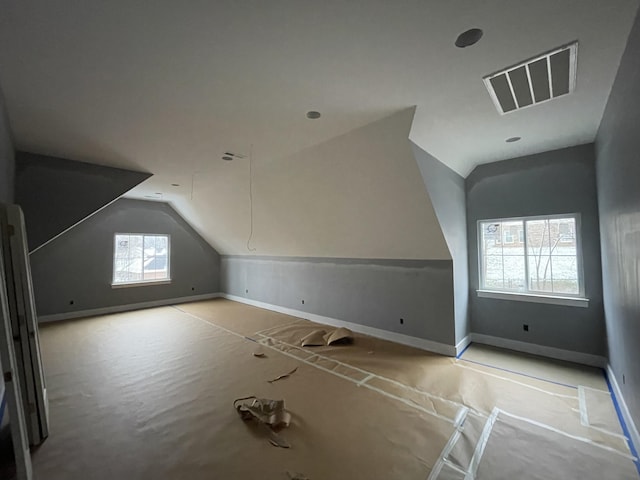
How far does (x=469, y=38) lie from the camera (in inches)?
65.7

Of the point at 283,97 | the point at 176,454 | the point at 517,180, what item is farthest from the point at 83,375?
the point at 517,180

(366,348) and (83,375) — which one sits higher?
(83,375)

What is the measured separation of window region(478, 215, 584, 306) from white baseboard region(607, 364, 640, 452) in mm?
1042

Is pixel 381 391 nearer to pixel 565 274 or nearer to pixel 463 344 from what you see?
pixel 463 344

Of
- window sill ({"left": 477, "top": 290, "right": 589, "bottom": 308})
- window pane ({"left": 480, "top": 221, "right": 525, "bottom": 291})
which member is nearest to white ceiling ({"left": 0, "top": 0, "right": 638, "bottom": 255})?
window pane ({"left": 480, "top": 221, "right": 525, "bottom": 291})

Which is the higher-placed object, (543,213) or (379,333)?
(543,213)

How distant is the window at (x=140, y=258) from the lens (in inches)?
265

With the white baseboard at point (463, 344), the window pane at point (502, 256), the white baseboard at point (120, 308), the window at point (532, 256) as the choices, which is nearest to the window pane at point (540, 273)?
the window at point (532, 256)

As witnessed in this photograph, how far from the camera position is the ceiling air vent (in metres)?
1.88

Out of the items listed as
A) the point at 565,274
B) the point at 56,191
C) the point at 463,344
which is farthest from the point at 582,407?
the point at 56,191

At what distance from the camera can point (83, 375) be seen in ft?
→ 10.8

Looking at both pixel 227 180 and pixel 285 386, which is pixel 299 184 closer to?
pixel 227 180

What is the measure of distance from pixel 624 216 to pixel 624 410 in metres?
1.76

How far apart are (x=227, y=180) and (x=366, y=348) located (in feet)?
12.4
